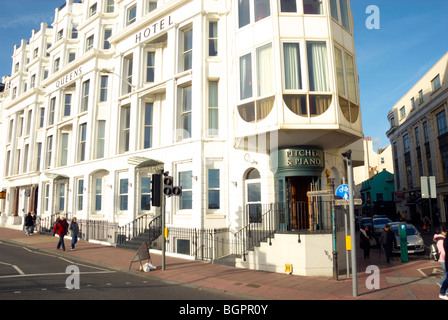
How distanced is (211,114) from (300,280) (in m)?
9.30

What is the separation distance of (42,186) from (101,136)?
9657 millimetres

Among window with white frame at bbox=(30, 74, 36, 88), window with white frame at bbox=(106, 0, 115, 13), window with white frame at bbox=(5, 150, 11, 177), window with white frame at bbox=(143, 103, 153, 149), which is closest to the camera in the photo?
window with white frame at bbox=(143, 103, 153, 149)

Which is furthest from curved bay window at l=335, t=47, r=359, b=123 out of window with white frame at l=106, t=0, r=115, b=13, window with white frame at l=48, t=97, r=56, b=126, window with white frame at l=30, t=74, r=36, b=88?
window with white frame at l=30, t=74, r=36, b=88

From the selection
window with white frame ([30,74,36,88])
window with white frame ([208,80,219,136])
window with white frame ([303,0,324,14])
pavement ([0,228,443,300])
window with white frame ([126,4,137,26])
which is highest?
window with white frame ([30,74,36,88])

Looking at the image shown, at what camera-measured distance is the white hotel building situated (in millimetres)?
→ 12469

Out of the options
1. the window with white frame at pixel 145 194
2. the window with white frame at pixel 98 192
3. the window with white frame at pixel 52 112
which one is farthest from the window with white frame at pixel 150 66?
the window with white frame at pixel 52 112

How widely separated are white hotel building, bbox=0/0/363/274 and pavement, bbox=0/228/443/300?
1031mm

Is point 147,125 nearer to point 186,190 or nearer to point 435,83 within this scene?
point 186,190

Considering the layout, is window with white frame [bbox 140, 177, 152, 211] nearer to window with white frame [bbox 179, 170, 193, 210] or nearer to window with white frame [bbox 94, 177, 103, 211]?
window with white frame [bbox 179, 170, 193, 210]

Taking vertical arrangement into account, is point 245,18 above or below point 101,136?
above

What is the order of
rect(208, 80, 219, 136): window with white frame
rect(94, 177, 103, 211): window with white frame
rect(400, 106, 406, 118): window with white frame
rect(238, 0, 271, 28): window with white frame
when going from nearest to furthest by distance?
rect(238, 0, 271, 28): window with white frame, rect(208, 80, 219, 136): window with white frame, rect(94, 177, 103, 211): window with white frame, rect(400, 106, 406, 118): window with white frame

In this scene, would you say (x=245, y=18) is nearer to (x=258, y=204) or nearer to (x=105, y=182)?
(x=258, y=204)
